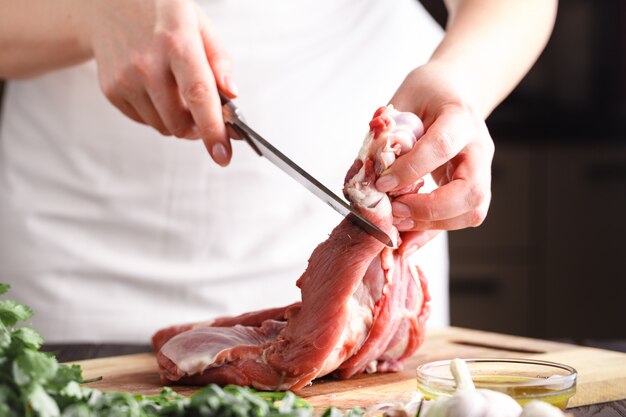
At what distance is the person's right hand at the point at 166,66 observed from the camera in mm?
1705

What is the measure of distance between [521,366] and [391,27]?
133cm

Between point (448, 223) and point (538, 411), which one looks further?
point (448, 223)

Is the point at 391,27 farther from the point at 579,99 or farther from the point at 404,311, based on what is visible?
the point at 579,99

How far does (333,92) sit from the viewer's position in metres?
2.53

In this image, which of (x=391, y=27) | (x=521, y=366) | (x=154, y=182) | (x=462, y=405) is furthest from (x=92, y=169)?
(x=462, y=405)

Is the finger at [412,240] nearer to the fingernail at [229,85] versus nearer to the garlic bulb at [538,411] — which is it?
the fingernail at [229,85]

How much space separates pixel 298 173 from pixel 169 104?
367mm

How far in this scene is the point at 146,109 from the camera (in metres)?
1.88

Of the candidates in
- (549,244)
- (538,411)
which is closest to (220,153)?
(538,411)

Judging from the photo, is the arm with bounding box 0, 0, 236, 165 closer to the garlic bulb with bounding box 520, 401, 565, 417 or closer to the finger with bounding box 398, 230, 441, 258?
the finger with bounding box 398, 230, 441, 258

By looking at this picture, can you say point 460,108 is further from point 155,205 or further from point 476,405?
point 155,205

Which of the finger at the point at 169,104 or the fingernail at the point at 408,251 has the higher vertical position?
the finger at the point at 169,104

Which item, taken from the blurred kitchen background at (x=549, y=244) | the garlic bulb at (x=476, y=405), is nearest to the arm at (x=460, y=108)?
the garlic bulb at (x=476, y=405)

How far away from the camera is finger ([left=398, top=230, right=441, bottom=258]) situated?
1711mm
